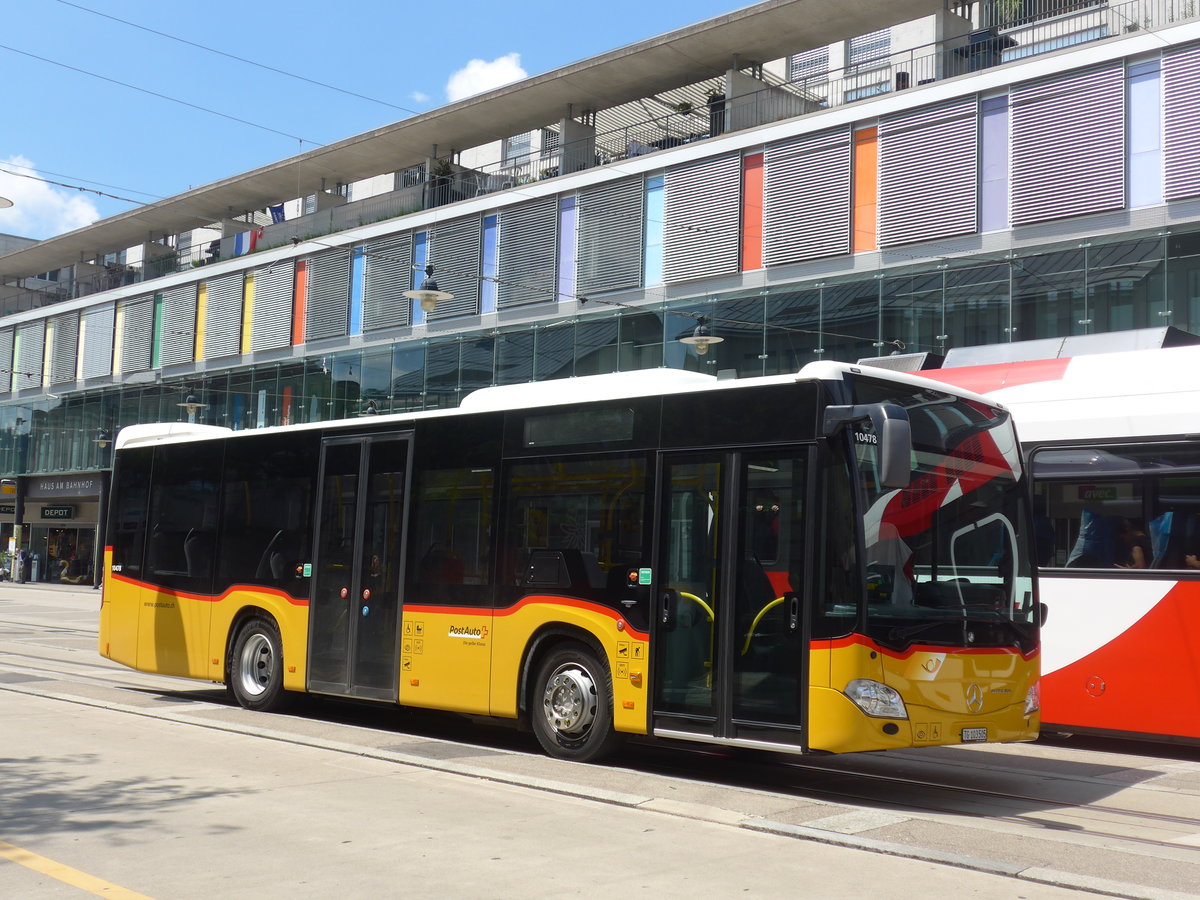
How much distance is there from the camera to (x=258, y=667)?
44.3 ft

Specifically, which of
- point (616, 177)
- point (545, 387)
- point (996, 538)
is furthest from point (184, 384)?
point (996, 538)

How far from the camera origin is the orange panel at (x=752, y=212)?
93.8 feet

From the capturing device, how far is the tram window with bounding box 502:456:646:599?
9.79 meters

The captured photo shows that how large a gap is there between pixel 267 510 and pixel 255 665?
1.68 m

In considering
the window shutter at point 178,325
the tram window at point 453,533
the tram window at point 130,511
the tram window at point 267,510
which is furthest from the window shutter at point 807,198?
the window shutter at point 178,325

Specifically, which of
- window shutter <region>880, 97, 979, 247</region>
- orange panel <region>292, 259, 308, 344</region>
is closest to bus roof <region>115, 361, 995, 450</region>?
window shutter <region>880, 97, 979, 247</region>

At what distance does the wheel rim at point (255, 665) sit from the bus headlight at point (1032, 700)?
25.4 ft

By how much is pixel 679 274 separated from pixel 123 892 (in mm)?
Answer: 25139

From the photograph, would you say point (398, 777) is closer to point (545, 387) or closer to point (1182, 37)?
point (545, 387)

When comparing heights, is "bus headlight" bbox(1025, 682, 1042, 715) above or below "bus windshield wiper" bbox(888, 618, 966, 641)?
below

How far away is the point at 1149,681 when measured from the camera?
10.8m

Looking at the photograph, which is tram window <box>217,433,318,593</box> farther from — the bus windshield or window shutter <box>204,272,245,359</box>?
window shutter <box>204,272,245,359</box>

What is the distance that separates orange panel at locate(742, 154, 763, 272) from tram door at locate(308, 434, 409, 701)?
17514 millimetres

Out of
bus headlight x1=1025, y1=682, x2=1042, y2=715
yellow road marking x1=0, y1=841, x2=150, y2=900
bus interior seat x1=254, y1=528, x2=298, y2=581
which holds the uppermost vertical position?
bus interior seat x1=254, y1=528, x2=298, y2=581
